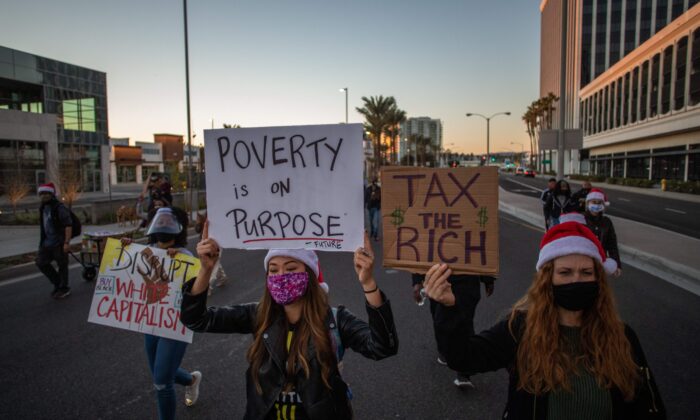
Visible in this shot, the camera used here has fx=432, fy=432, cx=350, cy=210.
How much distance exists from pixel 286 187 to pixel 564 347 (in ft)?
5.19

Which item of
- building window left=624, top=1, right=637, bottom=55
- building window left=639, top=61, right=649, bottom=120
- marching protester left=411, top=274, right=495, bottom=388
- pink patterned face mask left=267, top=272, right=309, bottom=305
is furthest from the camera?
building window left=624, top=1, right=637, bottom=55

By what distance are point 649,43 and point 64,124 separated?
200 ft

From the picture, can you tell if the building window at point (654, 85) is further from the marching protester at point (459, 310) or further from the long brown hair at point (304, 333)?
the long brown hair at point (304, 333)

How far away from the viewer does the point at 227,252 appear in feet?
37.7

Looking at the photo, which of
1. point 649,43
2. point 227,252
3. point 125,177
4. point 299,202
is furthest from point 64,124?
point 649,43

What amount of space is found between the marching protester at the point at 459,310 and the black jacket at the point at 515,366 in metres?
0.04

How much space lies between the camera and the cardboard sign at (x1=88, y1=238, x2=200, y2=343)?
11.0 feet

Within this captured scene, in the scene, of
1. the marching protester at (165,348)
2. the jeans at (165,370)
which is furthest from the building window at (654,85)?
the jeans at (165,370)

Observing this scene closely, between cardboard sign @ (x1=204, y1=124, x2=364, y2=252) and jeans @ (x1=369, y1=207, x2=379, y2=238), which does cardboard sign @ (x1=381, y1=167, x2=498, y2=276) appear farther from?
jeans @ (x1=369, y1=207, x2=379, y2=238)

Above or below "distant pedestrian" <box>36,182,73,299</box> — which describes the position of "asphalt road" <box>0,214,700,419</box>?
below

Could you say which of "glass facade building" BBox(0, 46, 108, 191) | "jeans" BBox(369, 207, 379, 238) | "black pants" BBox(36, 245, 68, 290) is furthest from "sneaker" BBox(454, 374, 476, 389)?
"glass facade building" BBox(0, 46, 108, 191)

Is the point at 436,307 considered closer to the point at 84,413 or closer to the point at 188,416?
the point at 188,416

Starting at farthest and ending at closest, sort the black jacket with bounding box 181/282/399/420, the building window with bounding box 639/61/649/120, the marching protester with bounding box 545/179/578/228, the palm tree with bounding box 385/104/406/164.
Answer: the building window with bounding box 639/61/649/120 → the palm tree with bounding box 385/104/406/164 → the marching protester with bounding box 545/179/578/228 → the black jacket with bounding box 181/282/399/420

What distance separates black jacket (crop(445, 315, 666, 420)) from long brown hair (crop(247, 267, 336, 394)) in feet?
1.95
